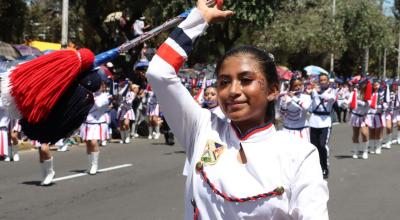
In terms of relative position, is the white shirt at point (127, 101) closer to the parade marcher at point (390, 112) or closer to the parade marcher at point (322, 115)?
the parade marcher at point (390, 112)

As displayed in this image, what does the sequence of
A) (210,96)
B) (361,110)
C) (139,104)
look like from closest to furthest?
(210,96)
(361,110)
(139,104)

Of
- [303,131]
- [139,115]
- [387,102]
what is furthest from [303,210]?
[139,115]

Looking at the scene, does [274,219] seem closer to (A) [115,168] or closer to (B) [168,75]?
(B) [168,75]

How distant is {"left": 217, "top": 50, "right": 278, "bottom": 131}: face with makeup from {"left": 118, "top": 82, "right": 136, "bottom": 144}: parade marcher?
51.4 feet

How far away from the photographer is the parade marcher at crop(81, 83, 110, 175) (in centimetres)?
1184

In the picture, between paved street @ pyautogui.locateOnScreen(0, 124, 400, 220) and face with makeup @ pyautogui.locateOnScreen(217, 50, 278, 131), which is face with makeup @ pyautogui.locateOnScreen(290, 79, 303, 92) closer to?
paved street @ pyautogui.locateOnScreen(0, 124, 400, 220)

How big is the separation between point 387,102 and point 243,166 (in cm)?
1466

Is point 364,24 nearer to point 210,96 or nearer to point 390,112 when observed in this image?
point 390,112

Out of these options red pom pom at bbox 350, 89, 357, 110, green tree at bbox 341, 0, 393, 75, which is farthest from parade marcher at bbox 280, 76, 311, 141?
green tree at bbox 341, 0, 393, 75

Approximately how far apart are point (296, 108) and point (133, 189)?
326 cm

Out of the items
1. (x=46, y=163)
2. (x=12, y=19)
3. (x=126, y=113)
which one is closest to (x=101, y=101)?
(x=46, y=163)

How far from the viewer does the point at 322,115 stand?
11.8 m

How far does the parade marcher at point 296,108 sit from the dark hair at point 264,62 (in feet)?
29.2

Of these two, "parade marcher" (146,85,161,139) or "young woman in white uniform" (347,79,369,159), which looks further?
"parade marcher" (146,85,161,139)
